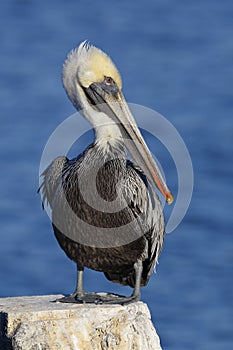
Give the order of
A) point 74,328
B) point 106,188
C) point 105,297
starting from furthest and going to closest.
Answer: point 106,188 < point 105,297 < point 74,328

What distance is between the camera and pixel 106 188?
246 inches

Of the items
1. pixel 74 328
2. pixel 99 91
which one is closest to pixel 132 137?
pixel 99 91

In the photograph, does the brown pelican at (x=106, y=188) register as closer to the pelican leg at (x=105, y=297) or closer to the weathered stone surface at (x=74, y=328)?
the pelican leg at (x=105, y=297)

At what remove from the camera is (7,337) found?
17.7ft

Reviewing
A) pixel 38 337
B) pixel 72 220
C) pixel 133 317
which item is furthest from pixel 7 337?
pixel 72 220

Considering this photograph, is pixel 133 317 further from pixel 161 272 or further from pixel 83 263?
pixel 161 272

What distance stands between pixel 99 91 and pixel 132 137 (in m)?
0.32

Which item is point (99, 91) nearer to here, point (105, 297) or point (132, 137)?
point (132, 137)

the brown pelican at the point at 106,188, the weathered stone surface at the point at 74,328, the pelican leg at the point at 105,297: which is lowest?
the weathered stone surface at the point at 74,328

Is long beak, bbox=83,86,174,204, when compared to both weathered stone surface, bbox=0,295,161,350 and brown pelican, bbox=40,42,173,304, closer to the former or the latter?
brown pelican, bbox=40,42,173,304

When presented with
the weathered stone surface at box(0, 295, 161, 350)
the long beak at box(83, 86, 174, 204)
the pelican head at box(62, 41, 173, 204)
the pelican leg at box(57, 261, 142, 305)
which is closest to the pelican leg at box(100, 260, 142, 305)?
the pelican leg at box(57, 261, 142, 305)

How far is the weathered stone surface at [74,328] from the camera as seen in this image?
534 cm

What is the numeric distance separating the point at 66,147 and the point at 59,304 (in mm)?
1490

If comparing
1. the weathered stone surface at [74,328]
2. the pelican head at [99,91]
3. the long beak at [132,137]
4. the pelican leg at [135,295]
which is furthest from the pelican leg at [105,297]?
the pelican head at [99,91]
